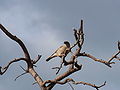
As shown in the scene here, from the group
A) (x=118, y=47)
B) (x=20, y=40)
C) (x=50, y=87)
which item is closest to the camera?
(x=118, y=47)

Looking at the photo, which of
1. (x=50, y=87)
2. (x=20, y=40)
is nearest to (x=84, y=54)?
(x=50, y=87)

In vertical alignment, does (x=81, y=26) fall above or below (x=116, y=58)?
above

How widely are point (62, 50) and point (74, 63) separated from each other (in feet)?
5.74

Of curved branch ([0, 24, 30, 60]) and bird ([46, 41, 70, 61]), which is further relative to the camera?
bird ([46, 41, 70, 61])

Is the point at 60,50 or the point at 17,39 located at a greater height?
the point at 17,39

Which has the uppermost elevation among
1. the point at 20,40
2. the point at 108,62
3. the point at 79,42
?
the point at 20,40

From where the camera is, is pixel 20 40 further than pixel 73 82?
Yes

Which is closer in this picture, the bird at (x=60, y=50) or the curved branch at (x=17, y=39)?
the curved branch at (x=17, y=39)

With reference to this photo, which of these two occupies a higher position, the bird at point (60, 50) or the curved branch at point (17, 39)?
the curved branch at point (17, 39)

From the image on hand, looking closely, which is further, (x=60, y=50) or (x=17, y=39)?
(x=60, y=50)

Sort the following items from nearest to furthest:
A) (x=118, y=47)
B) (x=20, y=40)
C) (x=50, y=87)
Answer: (x=118, y=47) < (x=50, y=87) < (x=20, y=40)

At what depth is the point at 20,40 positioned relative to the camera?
473 inches

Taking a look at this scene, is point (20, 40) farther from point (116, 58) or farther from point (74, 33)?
point (116, 58)

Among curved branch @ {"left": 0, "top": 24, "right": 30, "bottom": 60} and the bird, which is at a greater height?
curved branch @ {"left": 0, "top": 24, "right": 30, "bottom": 60}
